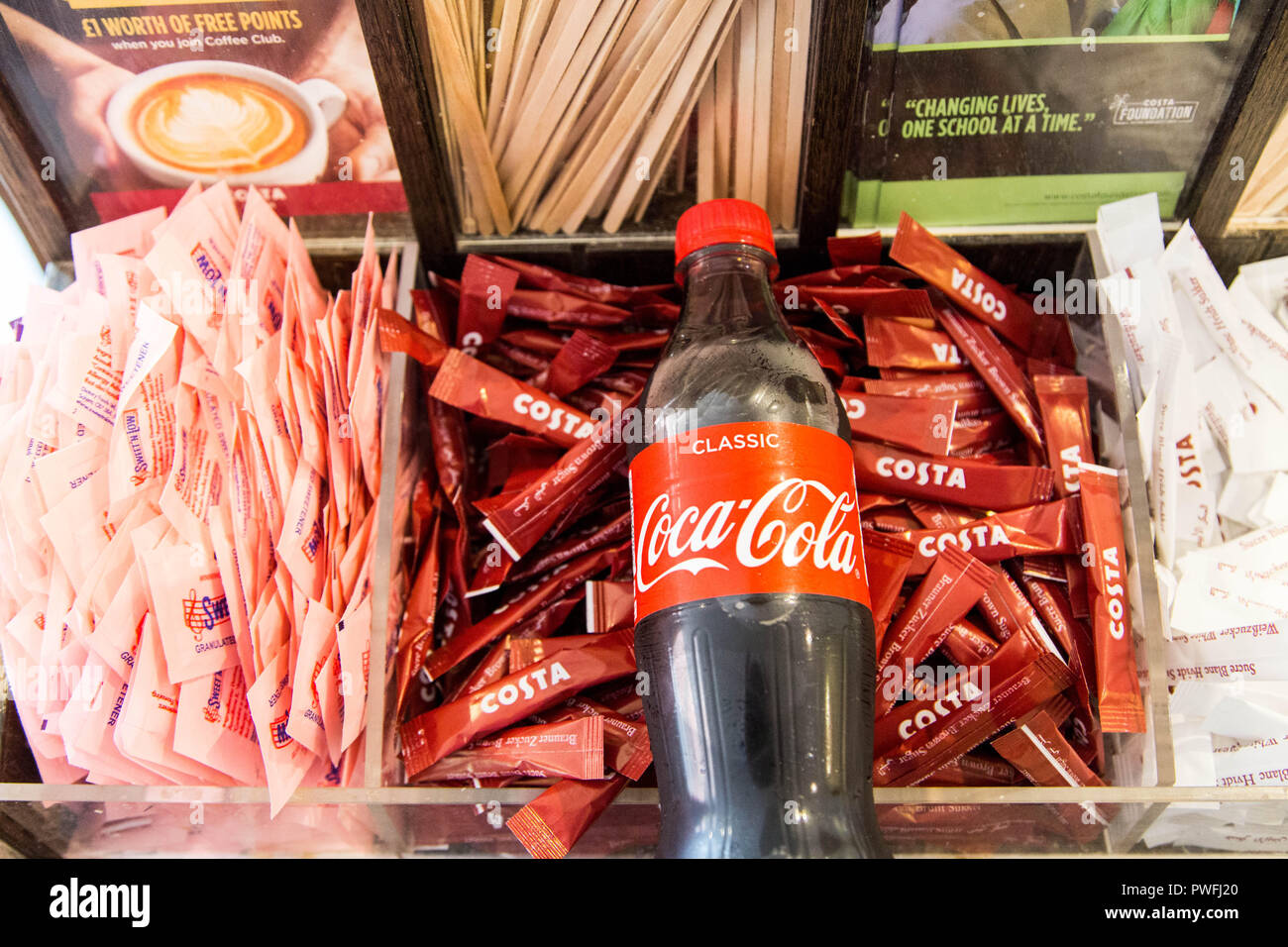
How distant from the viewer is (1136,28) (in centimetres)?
162

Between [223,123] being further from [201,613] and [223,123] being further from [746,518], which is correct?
[746,518]

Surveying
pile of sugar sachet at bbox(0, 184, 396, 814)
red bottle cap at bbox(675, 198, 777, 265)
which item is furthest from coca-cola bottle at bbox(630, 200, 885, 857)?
pile of sugar sachet at bbox(0, 184, 396, 814)

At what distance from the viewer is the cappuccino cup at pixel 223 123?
1690 millimetres

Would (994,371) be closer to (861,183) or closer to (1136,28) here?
(861,183)

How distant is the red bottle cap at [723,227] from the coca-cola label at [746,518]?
0.34 m

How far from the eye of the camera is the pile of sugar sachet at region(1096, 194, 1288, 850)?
4.93ft

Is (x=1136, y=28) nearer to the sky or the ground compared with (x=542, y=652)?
nearer to the sky

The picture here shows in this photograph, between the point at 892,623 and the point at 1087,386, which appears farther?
the point at 1087,386

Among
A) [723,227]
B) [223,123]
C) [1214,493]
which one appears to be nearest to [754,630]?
[723,227]

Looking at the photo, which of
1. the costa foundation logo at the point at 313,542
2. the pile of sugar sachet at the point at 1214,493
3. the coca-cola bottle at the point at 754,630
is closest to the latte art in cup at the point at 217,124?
the costa foundation logo at the point at 313,542
